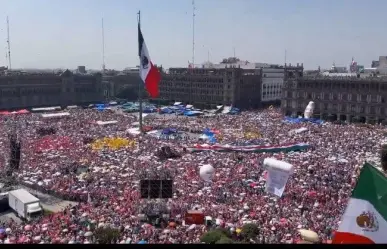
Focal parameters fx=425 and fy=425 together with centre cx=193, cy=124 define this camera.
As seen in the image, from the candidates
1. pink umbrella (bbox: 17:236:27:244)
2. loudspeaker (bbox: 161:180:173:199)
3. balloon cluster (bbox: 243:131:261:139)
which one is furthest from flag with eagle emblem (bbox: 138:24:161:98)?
pink umbrella (bbox: 17:236:27:244)

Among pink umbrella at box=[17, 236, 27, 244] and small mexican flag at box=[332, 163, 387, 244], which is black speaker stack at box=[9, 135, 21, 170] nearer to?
pink umbrella at box=[17, 236, 27, 244]

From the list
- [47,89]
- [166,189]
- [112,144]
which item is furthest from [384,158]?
[47,89]

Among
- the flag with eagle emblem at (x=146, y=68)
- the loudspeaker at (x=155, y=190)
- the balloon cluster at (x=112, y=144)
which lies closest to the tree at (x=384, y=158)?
the loudspeaker at (x=155, y=190)

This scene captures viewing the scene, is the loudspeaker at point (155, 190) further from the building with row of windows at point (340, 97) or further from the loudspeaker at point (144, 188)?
the building with row of windows at point (340, 97)

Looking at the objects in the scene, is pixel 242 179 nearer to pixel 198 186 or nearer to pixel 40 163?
pixel 198 186

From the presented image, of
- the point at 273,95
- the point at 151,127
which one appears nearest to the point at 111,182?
the point at 151,127

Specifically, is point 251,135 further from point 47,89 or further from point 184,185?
point 47,89
